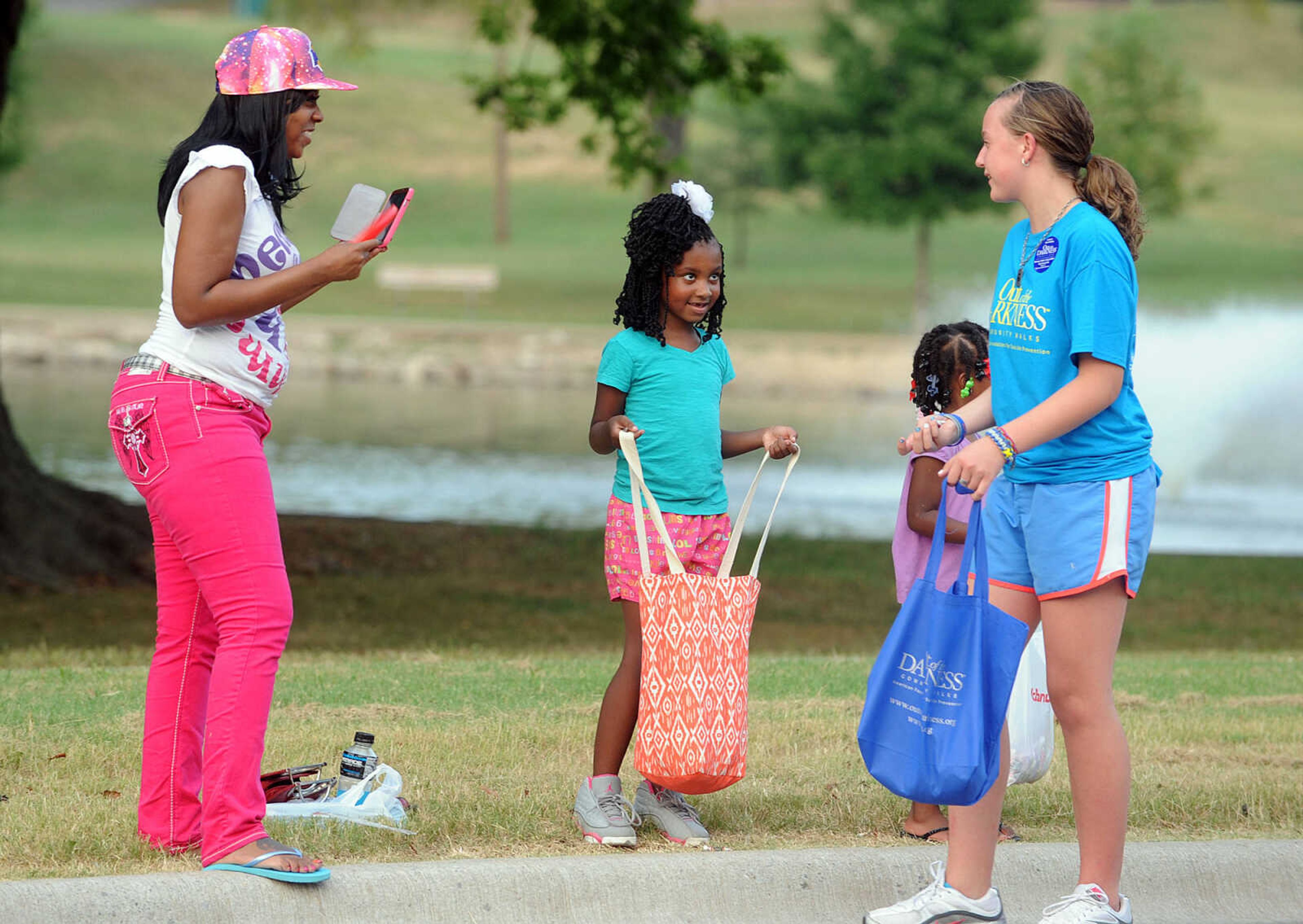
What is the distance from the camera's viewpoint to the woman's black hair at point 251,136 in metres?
3.73

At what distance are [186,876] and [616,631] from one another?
6747mm

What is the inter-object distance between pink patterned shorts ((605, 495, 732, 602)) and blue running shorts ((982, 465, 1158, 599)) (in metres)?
0.90

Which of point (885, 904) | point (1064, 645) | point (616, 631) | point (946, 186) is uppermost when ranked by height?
point (946, 186)

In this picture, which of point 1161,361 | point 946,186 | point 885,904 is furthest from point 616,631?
point 946,186

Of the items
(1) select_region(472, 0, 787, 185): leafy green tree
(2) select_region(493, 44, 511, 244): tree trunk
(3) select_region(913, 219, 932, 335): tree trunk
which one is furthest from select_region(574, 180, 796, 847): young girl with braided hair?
(2) select_region(493, 44, 511, 244): tree trunk

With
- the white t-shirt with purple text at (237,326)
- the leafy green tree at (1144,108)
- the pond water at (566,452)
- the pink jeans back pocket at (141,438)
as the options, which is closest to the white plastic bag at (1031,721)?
the white t-shirt with purple text at (237,326)

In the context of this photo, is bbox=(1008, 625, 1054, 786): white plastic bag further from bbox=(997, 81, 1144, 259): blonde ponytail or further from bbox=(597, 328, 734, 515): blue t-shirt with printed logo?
bbox=(997, 81, 1144, 259): blonde ponytail

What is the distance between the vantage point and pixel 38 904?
351cm

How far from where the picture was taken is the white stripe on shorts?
3.61 meters

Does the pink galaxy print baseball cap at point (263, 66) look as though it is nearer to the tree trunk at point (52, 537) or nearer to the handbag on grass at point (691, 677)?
the handbag on grass at point (691, 677)

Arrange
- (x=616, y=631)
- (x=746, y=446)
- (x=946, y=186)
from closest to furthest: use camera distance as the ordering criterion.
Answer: (x=746, y=446), (x=616, y=631), (x=946, y=186)

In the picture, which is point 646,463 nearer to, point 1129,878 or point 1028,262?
point 1028,262

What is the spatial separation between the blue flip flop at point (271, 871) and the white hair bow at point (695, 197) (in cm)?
203

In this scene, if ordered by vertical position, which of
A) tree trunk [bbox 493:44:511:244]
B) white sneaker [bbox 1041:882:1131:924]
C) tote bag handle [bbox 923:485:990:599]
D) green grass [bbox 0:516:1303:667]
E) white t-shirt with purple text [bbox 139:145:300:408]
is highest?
tree trunk [bbox 493:44:511:244]
